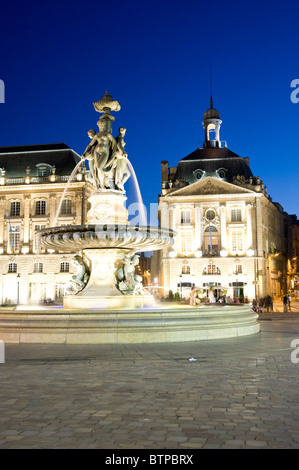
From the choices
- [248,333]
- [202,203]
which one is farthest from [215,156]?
[248,333]

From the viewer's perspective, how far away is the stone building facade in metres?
58.3

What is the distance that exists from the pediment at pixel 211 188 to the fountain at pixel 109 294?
43.2 m

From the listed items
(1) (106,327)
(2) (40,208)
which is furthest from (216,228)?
(1) (106,327)

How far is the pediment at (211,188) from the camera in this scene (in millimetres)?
60000

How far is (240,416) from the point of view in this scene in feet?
18.0

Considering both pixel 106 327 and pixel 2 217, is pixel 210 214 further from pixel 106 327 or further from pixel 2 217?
pixel 106 327

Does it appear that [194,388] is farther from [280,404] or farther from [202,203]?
[202,203]

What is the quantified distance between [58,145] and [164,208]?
16.5 meters

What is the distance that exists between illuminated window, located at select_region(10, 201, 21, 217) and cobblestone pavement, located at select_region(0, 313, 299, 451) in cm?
5317


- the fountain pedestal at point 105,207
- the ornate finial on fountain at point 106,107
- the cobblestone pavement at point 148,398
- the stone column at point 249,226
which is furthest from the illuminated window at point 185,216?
the cobblestone pavement at point 148,398

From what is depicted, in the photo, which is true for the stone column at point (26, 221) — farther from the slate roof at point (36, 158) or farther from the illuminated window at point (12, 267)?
the slate roof at point (36, 158)

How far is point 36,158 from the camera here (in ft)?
207

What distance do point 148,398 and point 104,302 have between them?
811 centimetres

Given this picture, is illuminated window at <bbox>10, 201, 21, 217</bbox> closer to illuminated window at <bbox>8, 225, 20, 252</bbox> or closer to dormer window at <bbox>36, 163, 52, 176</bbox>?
illuminated window at <bbox>8, 225, 20, 252</bbox>
